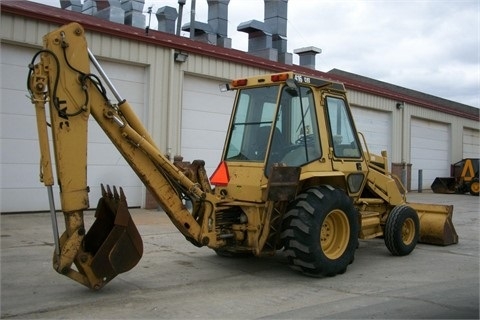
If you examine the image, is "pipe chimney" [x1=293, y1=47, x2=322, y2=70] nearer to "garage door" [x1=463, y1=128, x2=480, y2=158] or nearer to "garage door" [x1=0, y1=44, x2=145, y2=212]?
"garage door" [x1=463, y1=128, x2=480, y2=158]

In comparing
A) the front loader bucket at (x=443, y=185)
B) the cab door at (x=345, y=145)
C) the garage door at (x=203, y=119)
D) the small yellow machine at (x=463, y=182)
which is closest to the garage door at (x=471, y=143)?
the small yellow machine at (x=463, y=182)

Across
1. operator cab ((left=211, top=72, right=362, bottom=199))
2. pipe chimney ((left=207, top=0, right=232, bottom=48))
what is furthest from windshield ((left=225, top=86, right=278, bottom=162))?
pipe chimney ((left=207, top=0, right=232, bottom=48))

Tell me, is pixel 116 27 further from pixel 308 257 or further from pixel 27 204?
pixel 308 257

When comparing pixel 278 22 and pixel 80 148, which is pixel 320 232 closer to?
pixel 80 148

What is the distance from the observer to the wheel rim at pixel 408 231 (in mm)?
8167

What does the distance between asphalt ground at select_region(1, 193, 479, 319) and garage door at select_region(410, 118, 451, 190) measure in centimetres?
1564

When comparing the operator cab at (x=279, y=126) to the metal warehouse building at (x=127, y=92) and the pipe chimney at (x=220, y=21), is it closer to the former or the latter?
the metal warehouse building at (x=127, y=92)

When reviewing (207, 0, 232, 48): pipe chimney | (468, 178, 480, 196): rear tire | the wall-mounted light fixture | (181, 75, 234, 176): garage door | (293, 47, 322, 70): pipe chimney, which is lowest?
(468, 178, 480, 196): rear tire

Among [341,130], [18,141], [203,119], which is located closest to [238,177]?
[341,130]

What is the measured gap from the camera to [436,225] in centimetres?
911

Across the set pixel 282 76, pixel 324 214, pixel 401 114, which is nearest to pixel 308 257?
pixel 324 214

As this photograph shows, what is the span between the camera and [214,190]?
679cm

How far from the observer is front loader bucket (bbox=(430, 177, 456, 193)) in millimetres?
23031

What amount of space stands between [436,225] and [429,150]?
1652cm
